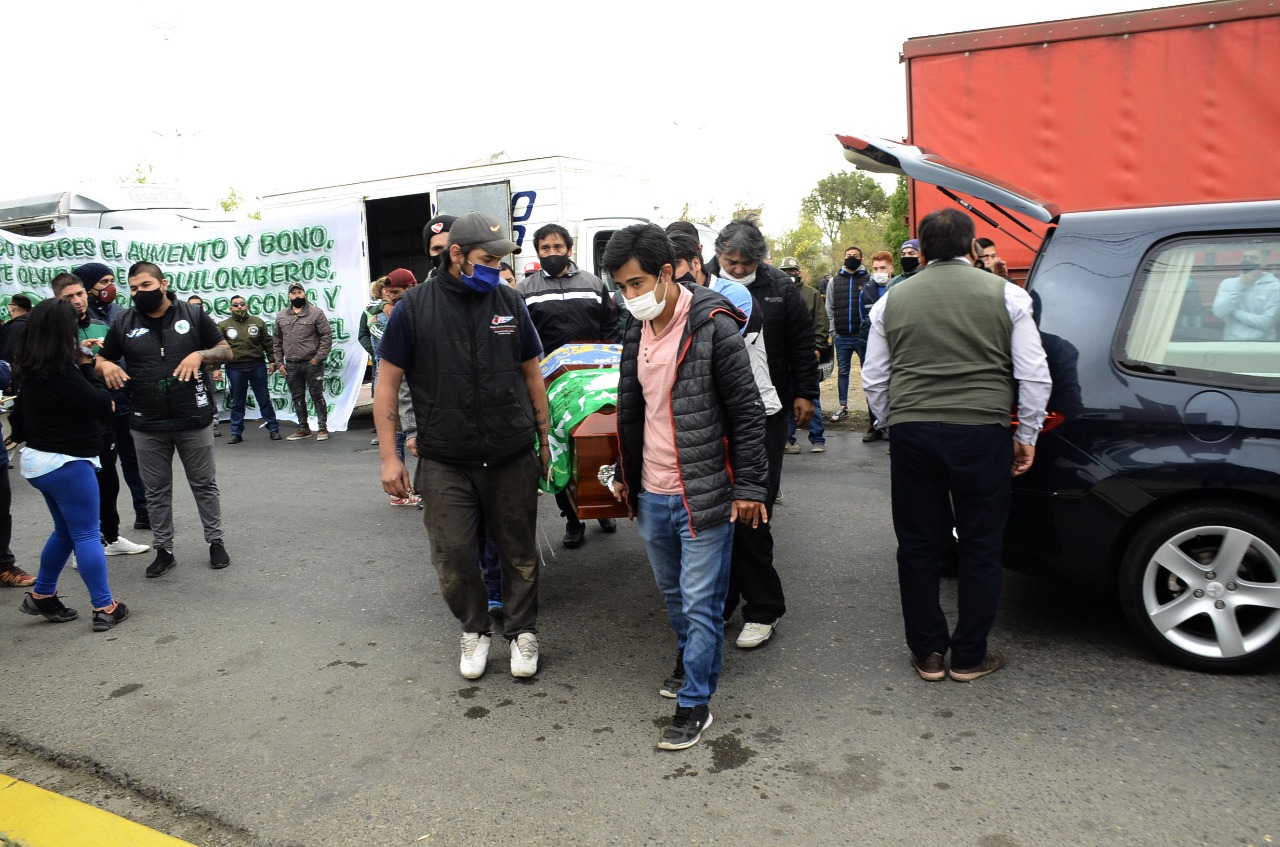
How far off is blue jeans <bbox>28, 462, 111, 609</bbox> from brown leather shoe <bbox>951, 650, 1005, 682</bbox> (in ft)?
13.9

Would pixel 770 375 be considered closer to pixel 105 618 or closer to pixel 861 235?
pixel 105 618

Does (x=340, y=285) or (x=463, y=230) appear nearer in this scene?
(x=463, y=230)

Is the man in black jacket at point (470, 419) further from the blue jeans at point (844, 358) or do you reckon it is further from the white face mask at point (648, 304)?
the blue jeans at point (844, 358)

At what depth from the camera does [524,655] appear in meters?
4.17

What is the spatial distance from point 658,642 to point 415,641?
3.88 ft

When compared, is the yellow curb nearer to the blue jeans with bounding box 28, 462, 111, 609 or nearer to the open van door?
the blue jeans with bounding box 28, 462, 111, 609

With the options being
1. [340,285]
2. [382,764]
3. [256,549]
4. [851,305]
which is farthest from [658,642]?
[340,285]

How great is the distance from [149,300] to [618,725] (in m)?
3.91

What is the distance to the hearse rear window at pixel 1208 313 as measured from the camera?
3.71 metres

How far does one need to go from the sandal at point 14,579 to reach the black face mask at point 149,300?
1.84 metres

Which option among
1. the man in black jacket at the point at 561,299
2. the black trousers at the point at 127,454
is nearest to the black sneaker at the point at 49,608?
the black trousers at the point at 127,454

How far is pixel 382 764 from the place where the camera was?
3.45 meters

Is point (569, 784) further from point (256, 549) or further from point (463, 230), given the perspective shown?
point (256, 549)

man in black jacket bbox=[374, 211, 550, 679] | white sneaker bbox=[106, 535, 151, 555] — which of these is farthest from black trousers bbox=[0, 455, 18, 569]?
man in black jacket bbox=[374, 211, 550, 679]
